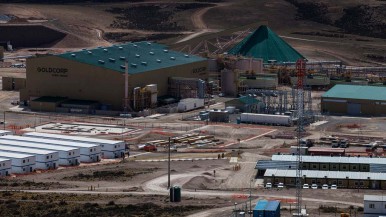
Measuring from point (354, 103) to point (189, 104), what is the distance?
54.7 feet

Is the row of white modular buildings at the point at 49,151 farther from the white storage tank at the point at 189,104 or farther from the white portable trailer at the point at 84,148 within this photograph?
the white storage tank at the point at 189,104

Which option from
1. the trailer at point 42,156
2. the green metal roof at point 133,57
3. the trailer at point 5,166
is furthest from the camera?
the green metal roof at point 133,57

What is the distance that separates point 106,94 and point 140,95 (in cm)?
345

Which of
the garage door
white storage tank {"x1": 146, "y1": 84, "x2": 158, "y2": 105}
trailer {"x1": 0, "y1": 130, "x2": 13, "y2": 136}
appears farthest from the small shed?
trailer {"x1": 0, "y1": 130, "x2": 13, "y2": 136}

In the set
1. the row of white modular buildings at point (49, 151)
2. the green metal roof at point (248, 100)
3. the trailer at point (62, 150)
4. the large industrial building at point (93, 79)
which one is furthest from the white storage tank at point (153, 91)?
the trailer at point (62, 150)

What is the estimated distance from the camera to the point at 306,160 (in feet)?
306

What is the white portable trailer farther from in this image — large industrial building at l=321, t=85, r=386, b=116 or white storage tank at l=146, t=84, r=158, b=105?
large industrial building at l=321, t=85, r=386, b=116

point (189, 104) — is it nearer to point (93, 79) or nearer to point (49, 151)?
point (93, 79)

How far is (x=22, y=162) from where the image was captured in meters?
95.1

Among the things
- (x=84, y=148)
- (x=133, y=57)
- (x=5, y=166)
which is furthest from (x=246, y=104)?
(x=5, y=166)

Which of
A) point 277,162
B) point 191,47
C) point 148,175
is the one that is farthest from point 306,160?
point 191,47

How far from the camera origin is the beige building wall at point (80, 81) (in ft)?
419

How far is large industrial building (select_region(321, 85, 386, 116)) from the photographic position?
4946 inches

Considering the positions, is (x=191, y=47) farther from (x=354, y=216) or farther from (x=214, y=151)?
(x=354, y=216)
